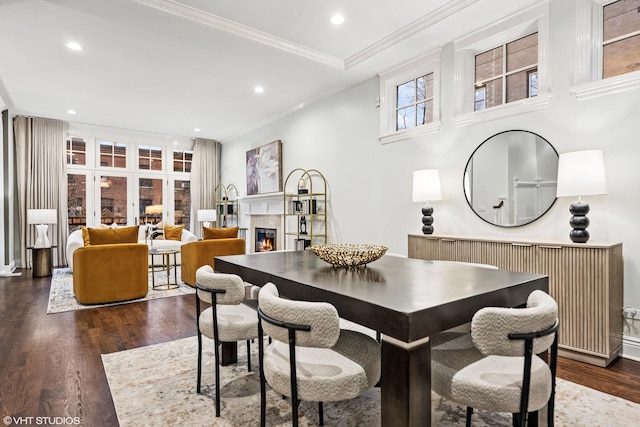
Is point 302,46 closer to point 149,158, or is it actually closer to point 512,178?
point 512,178

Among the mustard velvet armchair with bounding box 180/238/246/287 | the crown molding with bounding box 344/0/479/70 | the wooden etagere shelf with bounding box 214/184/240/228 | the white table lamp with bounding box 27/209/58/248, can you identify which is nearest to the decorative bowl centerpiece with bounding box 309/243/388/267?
the crown molding with bounding box 344/0/479/70

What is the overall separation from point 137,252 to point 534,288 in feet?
13.4

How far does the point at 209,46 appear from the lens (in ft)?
12.4

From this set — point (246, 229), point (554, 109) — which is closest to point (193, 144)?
point (246, 229)

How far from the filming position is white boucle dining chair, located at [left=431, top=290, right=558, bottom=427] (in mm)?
1133

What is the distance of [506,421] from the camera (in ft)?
5.88

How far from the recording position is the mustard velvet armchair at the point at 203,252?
15.4 feet

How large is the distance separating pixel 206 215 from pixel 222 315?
625cm

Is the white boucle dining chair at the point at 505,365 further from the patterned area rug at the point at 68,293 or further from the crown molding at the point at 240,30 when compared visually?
the patterned area rug at the point at 68,293

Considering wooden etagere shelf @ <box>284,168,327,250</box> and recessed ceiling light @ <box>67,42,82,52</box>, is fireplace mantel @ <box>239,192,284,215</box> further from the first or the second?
recessed ceiling light @ <box>67,42,82,52</box>

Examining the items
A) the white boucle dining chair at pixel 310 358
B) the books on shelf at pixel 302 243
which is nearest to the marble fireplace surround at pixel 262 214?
the books on shelf at pixel 302 243

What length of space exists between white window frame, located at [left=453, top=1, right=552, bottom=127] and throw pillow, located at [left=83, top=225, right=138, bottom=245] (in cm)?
394

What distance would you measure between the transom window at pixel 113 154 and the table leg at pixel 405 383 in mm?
8149

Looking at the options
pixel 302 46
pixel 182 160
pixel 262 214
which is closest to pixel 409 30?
pixel 302 46
